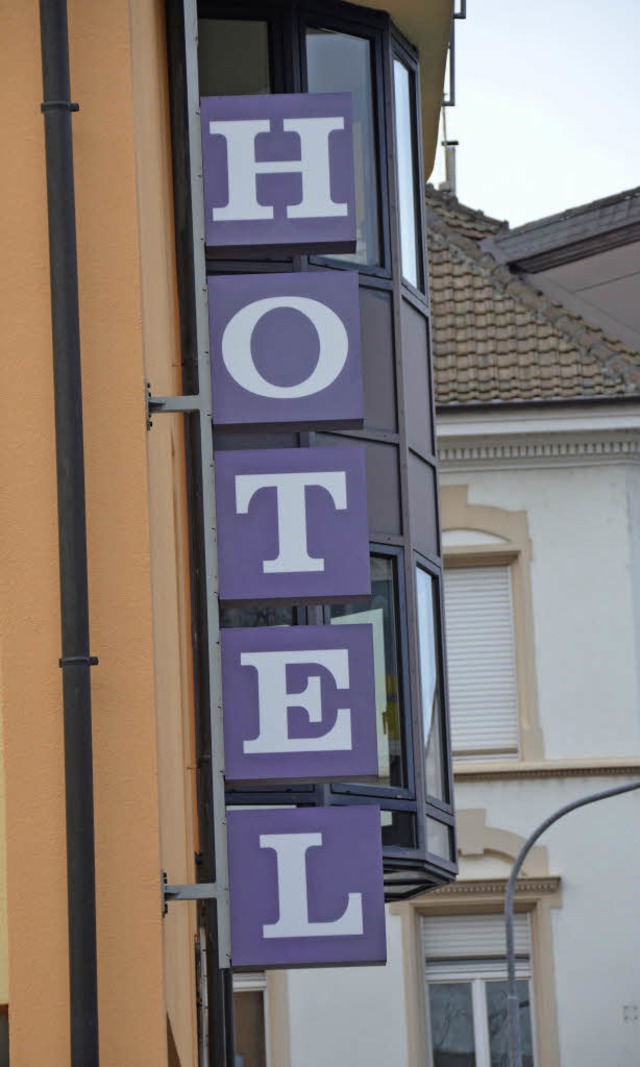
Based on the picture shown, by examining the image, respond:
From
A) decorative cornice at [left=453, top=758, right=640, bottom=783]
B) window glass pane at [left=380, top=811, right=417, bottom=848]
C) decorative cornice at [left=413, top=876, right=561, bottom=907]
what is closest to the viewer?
window glass pane at [left=380, top=811, right=417, bottom=848]

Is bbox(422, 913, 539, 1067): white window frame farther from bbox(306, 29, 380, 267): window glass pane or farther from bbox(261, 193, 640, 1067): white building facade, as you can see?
bbox(306, 29, 380, 267): window glass pane

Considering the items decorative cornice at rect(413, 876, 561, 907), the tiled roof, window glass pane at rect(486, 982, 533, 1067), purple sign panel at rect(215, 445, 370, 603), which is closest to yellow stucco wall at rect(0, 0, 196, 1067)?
purple sign panel at rect(215, 445, 370, 603)

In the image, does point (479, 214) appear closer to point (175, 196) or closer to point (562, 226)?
point (562, 226)

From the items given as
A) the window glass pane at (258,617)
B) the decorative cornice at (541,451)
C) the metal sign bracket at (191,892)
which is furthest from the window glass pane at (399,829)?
the decorative cornice at (541,451)

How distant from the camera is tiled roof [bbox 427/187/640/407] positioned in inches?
1051

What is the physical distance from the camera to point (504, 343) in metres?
27.5

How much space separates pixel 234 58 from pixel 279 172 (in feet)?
12.7

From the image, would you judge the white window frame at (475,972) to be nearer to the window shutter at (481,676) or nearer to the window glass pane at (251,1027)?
the window glass pane at (251,1027)

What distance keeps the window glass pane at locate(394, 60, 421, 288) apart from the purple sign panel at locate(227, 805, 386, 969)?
5576mm

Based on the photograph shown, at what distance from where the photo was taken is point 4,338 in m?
7.98

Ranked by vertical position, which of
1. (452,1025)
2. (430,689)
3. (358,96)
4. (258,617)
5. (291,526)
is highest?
(358,96)

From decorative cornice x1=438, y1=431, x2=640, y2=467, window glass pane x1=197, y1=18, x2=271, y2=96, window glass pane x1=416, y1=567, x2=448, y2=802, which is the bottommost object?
window glass pane x1=416, y1=567, x2=448, y2=802

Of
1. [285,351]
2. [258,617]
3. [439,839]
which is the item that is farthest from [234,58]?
[439,839]

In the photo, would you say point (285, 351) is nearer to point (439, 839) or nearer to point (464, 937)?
point (439, 839)
